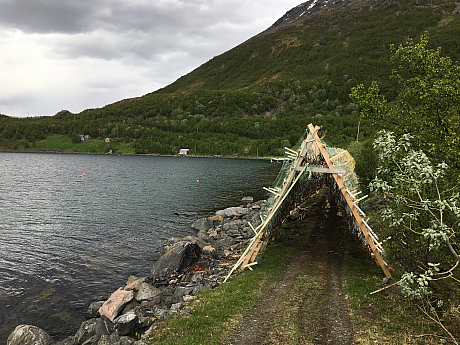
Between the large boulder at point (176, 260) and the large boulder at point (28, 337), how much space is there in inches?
324

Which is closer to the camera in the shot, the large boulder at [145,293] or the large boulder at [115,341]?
the large boulder at [115,341]

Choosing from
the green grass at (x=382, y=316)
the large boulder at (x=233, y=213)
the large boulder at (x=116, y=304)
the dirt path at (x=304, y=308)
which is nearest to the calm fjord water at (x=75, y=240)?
the large boulder at (x=116, y=304)

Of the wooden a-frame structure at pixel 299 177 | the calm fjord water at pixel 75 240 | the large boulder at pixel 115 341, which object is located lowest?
the calm fjord water at pixel 75 240

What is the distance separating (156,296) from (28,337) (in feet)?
21.4

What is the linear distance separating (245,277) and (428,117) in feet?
41.2

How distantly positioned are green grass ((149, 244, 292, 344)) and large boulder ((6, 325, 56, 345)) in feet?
21.8

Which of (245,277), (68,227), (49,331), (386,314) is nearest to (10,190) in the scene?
(68,227)

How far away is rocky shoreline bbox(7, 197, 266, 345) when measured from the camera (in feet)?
44.4

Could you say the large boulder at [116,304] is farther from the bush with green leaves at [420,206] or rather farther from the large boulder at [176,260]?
the bush with green leaves at [420,206]

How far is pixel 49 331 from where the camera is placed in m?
15.6

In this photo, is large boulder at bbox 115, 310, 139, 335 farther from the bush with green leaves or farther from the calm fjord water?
the bush with green leaves

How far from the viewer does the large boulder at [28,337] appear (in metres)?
13.5

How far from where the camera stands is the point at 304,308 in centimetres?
1265

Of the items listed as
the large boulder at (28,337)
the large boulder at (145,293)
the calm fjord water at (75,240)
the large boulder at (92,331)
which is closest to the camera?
the large boulder at (28,337)
